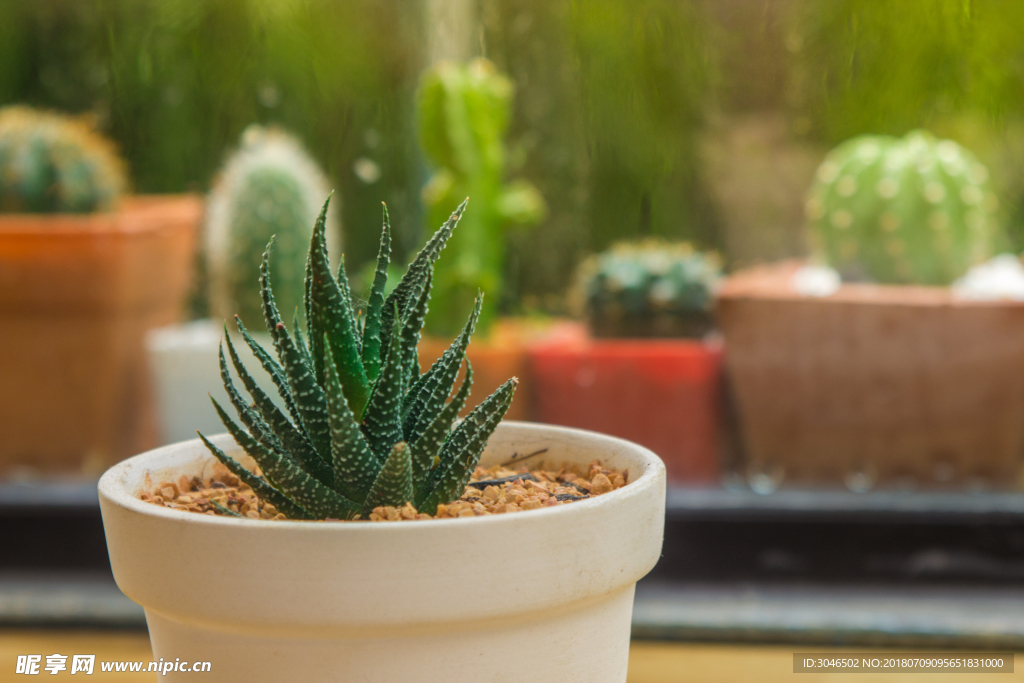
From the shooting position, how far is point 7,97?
5.03 ft

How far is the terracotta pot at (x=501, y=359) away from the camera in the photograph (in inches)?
50.6

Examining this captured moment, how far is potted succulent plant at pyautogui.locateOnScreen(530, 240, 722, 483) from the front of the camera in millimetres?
1276

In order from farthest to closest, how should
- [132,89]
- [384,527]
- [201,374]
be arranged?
[132,89] → [201,374] → [384,527]

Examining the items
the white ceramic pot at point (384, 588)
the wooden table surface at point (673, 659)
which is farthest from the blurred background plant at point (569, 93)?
the white ceramic pot at point (384, 588)

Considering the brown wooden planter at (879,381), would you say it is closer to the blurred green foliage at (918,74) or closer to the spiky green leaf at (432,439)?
the blurred green foliage at (918,74)

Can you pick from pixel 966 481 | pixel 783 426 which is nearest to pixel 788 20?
pixel 783 426

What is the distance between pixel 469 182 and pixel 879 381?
2.07 feet

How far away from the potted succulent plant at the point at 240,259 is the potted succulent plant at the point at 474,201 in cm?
20

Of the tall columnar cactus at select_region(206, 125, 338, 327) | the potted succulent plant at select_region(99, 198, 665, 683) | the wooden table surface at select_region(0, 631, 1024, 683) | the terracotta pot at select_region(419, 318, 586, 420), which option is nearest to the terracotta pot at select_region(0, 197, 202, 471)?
the tall columnar cactus at select_region(206, 125, 338, 327)

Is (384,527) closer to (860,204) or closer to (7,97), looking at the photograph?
(860,204)

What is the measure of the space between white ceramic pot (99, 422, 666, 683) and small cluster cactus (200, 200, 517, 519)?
5cm

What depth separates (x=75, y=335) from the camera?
1.38 meters

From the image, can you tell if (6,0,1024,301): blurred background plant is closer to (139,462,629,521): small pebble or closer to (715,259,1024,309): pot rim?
(715,259,1024,309): pot rim

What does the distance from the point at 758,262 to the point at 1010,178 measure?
39 cm
